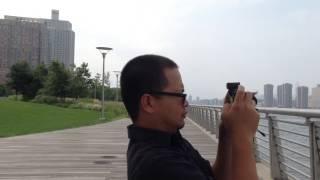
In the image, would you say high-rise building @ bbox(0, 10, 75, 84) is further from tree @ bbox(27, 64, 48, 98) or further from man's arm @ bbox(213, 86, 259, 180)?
man's arm @ bbox(213, 86, 259, 180)

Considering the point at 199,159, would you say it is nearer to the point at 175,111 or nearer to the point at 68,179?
the point at 175,111

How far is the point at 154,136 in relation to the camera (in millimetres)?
2020

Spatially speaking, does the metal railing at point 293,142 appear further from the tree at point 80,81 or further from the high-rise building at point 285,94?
the tree at point 80,81

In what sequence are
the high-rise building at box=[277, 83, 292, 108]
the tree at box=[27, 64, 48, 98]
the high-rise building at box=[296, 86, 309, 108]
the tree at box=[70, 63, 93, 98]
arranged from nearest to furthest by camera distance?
the high-rise building at box=[296, 86, 309, 108] < the high-rise building at box=[277, 83, 292, 108] < the tree at box=[70, 63, 93, 98] < the tree at box=[27, 64, 48, 98]

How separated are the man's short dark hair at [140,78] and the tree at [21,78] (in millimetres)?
82686

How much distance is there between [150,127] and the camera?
2.05 meters

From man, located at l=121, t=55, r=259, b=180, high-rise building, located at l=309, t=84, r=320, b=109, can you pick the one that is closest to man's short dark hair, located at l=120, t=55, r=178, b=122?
man, located at l=121, t=55, r=259, b=180

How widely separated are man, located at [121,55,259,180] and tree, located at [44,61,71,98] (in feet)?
213

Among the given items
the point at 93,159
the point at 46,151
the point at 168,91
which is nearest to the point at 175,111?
the point at 168,91

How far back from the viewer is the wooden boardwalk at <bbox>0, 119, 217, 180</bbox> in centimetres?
966

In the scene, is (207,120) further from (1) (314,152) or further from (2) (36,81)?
(2) (36,81)

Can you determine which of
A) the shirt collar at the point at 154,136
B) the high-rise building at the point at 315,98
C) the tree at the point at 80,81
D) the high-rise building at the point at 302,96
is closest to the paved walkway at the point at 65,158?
the high-rise building at the point at 302,96

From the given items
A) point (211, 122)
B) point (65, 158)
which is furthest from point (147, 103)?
point (211, 122)

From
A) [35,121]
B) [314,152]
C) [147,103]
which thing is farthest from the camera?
[35,121]
